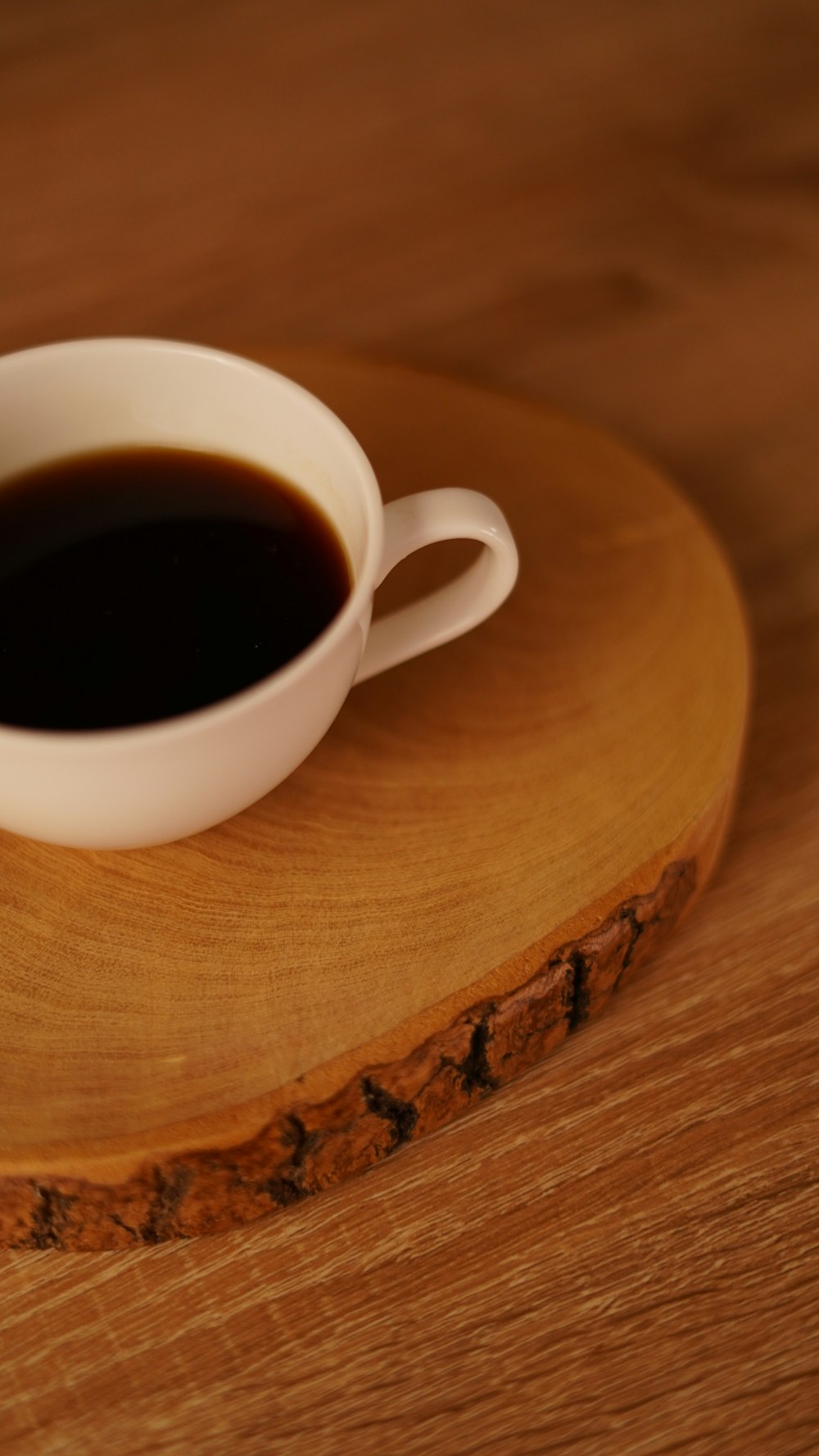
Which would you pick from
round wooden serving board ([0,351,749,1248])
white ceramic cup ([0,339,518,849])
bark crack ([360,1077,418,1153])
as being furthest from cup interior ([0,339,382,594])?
bark crack ([360,1077,418,1153])

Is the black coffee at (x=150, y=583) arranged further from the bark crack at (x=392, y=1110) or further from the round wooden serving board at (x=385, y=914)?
the bark crack at (x=392, y=1110)

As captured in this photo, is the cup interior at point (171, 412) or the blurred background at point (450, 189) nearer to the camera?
the cup interior at point (171, 412)

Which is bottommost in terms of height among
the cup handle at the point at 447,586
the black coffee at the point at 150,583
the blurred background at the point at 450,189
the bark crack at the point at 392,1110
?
the bark crack at the point at 392,1110

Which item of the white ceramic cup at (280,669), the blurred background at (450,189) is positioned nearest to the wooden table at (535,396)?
the blurred background at (450,189)

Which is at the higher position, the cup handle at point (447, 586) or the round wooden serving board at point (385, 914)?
the cup handle at point (447, 586)

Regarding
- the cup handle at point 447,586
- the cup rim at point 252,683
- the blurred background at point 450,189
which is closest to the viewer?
the cup rim at point 252,683

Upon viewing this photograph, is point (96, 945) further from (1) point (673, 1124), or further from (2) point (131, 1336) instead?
(1) point (673, 1124)

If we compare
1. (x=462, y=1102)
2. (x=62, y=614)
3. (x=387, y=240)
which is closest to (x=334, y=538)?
(x=62, y=614)

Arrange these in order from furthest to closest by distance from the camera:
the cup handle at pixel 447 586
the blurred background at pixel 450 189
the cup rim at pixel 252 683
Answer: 1. the blurred background at pixel 450 189
2. the cup handle at pixel 447 586
3. the cup rim at pixel 252 683
